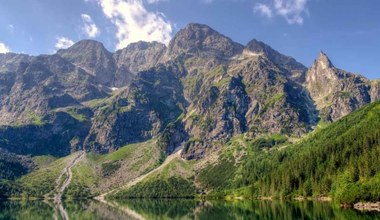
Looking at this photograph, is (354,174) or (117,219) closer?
(117,219)

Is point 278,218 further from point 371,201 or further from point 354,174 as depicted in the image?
point 354,174

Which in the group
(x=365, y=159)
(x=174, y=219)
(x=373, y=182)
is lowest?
(x=174, y=219)

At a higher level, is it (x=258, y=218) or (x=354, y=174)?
(x=354, y=174)

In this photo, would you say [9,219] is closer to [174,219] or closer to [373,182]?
[174,219]

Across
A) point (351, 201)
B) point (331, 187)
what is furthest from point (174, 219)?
point (331, 187)

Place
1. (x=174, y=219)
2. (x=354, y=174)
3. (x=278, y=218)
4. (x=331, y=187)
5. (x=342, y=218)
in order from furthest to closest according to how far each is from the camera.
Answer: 1. (x=331, y=187)
2. (x=354, y=174)
3. (x=174, y=219)
4. (x=278, y=218)
5. (x=342, y=218)

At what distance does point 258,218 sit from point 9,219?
106829 mm

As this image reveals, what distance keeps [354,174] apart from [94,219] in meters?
119

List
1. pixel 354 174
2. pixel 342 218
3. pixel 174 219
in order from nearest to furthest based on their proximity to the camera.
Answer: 1. pixel 342 218
2. pixel 174 219
3. pixel 354 174

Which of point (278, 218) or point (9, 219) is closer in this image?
point (278, 218)

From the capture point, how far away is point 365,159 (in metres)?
183

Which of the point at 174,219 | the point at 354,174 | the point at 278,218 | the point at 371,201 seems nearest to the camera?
the point at 278,218

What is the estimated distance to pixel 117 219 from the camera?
16412 centimetres

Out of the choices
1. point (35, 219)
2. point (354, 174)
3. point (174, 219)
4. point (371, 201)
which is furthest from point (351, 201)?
point (35, 219)
